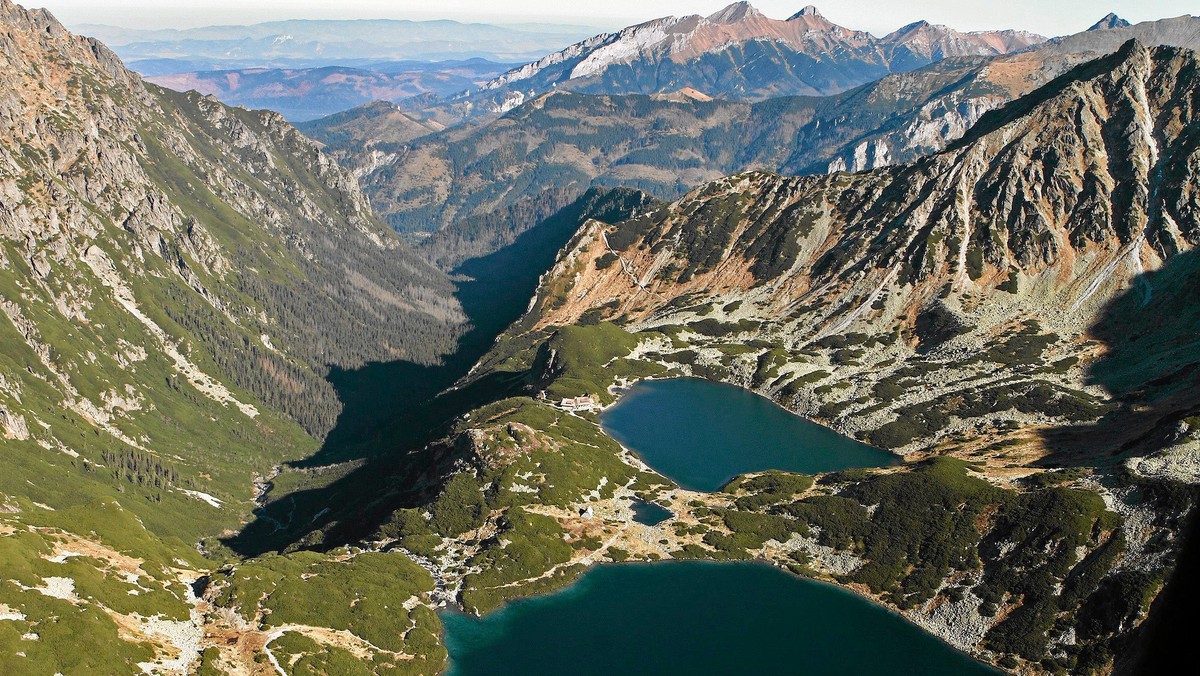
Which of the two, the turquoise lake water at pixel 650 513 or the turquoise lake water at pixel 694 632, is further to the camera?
the turquoise lake water at pixel 650 513

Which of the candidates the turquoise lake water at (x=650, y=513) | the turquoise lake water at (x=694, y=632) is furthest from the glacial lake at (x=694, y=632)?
the turquoise lake water at (x=650, y=513)

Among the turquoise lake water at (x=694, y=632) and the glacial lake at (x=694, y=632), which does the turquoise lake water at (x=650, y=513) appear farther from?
the glacial lake at (x=694, y=632)

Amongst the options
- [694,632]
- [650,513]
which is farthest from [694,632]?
[650,513]

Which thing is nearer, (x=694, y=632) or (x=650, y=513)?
(x=694, y=632)

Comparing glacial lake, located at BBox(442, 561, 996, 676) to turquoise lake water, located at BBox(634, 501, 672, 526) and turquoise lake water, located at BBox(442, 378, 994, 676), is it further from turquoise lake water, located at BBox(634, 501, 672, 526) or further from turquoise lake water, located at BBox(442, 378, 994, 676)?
turquoise lake water, located at BBox(634, 501, 672, 526)

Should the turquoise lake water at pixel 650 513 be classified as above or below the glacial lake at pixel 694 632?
above

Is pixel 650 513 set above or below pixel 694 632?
above

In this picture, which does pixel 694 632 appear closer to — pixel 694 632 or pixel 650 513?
pixel 694 632

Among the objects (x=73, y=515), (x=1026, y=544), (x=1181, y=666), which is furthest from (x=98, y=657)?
(x=1026, y=544)

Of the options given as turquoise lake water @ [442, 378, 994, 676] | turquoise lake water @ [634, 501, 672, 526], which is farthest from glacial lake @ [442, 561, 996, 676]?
turquoise lake water @ [634, 501, 672, 526]
